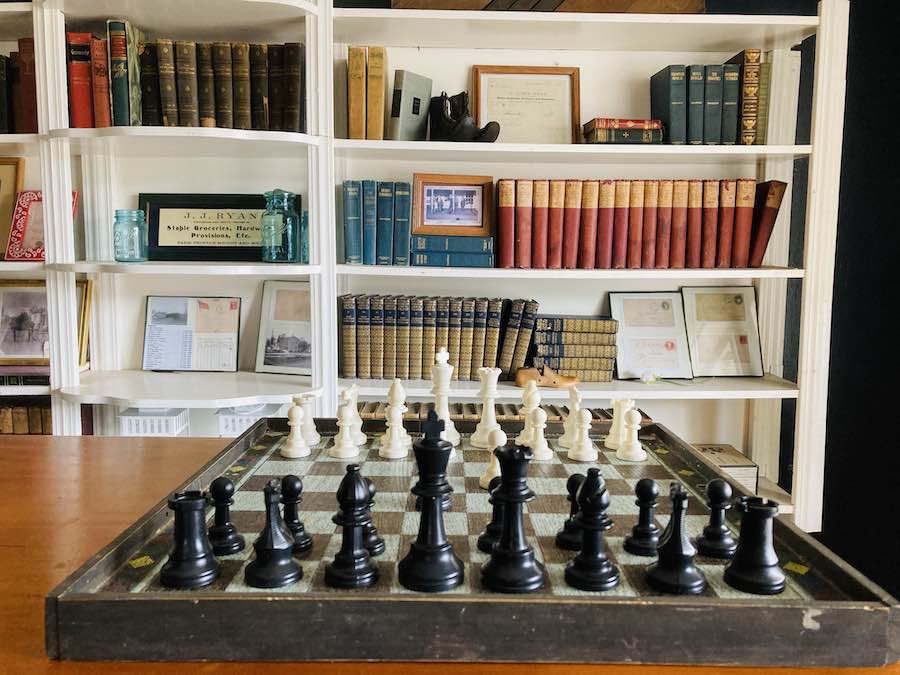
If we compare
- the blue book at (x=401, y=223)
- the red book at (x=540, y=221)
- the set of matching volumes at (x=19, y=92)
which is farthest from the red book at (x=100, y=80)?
the red book at (x=540, y=221)

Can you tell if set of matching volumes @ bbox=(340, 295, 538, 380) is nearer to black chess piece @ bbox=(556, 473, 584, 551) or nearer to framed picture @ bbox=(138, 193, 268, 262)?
framed picture @ bbox=(138, 193, 268, 262)

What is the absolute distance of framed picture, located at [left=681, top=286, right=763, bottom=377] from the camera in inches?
115

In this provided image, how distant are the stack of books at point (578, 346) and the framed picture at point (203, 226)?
3.41ft

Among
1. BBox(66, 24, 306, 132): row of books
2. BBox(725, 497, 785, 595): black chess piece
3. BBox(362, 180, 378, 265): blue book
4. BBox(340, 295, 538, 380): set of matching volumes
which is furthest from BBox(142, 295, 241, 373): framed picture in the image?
BBox(725, 497, 785, 595): black chess piece

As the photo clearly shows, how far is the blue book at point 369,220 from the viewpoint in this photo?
268cm

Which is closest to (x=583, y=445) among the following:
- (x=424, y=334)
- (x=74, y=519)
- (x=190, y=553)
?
(x=190, y=553)

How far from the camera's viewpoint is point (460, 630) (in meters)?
0.81

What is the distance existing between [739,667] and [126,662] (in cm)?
64

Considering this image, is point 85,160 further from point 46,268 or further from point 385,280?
point 385,280

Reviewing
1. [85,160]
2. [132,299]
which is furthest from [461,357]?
[85,160]

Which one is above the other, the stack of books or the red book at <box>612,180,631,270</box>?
the red book at <box>612,180,631,270</box>

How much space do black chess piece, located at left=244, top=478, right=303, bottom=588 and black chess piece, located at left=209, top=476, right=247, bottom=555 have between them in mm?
76

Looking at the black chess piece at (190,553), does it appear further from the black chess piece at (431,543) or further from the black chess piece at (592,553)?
the black chess piece at (592,553)

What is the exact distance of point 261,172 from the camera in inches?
115
